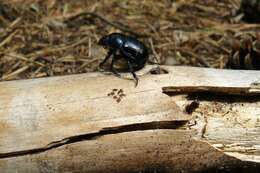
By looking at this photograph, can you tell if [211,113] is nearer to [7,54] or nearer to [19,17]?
[7,54]

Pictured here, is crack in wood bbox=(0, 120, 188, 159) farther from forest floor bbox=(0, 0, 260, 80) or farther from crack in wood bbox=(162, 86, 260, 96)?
forest floor bbox=(0, 0, 260, 80)

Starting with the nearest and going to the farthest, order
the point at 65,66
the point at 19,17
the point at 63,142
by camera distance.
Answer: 1. the point at 63,142
2. the point at 65,66
3. the point at 19,17

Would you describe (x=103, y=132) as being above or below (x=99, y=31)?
below

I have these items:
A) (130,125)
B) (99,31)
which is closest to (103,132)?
(130,125)

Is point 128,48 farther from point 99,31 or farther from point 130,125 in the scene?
point 99,31

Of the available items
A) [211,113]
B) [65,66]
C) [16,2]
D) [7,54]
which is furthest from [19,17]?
[211,113]

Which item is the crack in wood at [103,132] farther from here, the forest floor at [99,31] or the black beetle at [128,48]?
the forest floor at [99,31]

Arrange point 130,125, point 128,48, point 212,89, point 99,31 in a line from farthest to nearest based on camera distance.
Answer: point 99,31 → point 128,48 → point 212,89 → point 130,125
